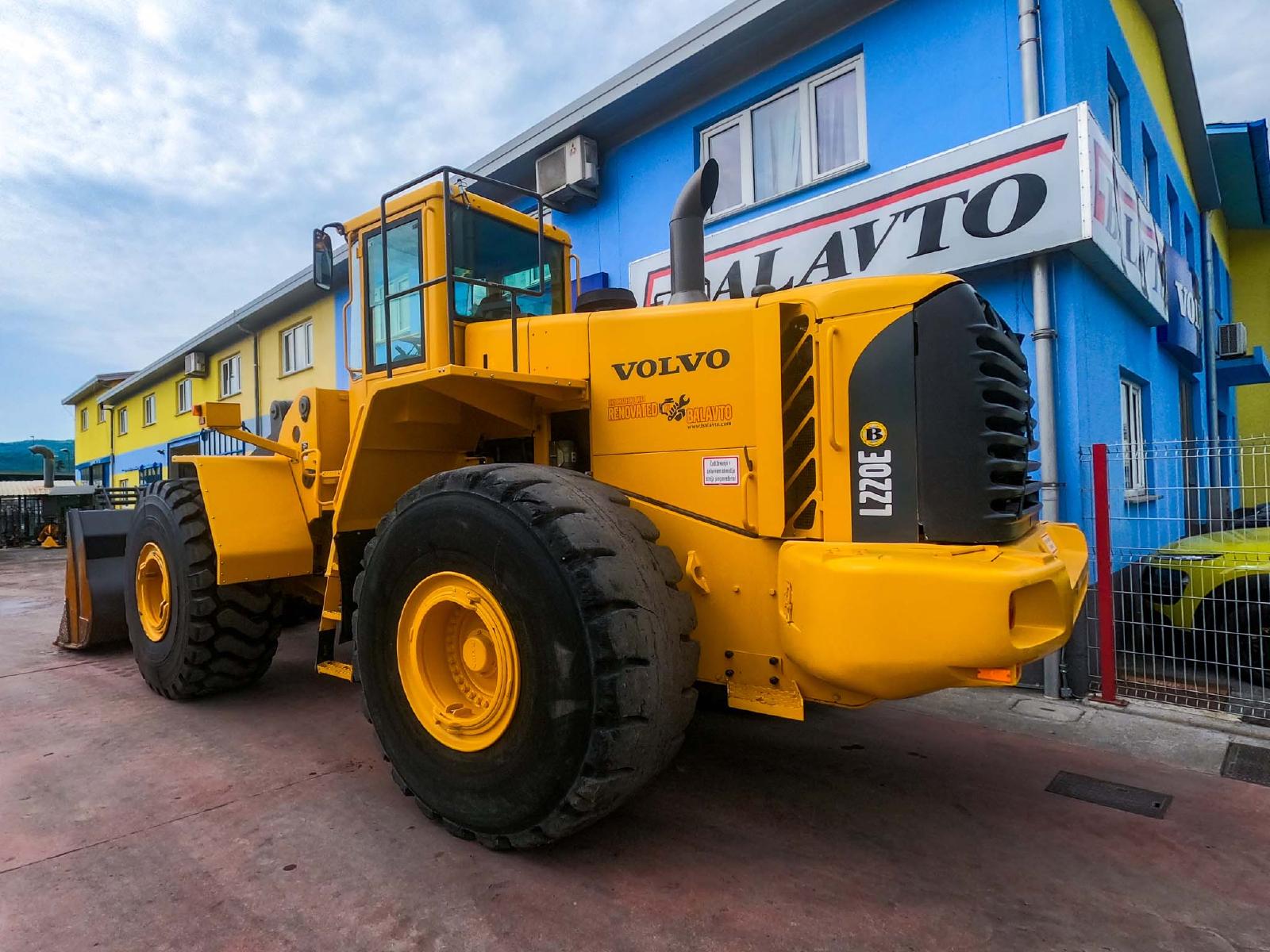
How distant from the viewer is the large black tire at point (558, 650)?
2615mm

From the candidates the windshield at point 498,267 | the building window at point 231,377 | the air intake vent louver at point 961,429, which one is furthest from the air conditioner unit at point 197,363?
the air intake vent louver at point 961,429

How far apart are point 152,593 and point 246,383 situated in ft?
46.3

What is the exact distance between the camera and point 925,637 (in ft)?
8.17

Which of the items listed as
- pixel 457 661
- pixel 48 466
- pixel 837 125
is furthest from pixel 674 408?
pixel 48 466

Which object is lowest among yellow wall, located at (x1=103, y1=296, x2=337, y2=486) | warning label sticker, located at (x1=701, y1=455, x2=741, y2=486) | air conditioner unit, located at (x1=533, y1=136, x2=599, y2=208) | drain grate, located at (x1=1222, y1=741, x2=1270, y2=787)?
drain grate, located at (x1=1222, y1=741, x2=1270, y2=787)

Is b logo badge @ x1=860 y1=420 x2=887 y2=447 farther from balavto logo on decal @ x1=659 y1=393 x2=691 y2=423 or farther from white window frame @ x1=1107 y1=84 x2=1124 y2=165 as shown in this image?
white window frame @ x1=1107 y1=84 x2=1124 y2=165

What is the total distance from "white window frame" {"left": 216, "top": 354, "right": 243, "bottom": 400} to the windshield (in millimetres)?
16216

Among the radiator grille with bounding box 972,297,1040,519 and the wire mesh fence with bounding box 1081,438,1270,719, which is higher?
the radiator grille with bounding box 972,297,1040,519

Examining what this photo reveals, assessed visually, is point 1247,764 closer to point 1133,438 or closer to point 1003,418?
point 1003,418

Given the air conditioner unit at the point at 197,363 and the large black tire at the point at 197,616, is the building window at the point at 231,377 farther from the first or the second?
the large black tire at the point at 197,616

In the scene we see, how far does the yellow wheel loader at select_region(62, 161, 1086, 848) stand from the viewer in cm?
260

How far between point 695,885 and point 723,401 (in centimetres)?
182

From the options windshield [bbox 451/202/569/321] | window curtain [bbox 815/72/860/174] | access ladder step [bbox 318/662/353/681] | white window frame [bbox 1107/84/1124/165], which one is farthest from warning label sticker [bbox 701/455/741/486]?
white window frame [bbox 1107/84/1124/165]

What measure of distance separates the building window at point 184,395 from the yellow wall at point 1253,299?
25.7m
